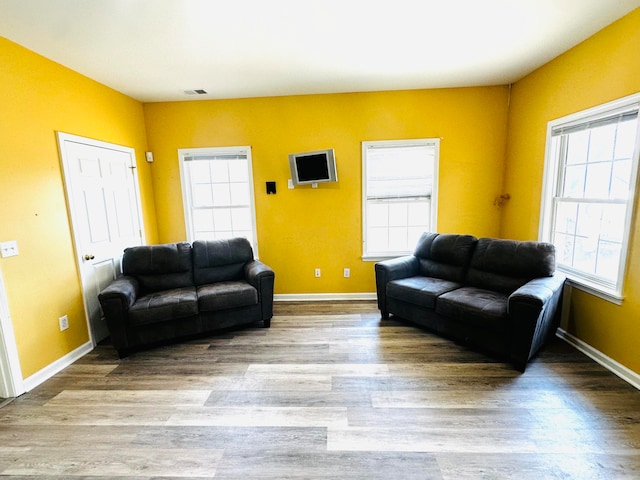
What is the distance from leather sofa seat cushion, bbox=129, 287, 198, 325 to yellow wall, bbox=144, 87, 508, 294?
3.95 feet

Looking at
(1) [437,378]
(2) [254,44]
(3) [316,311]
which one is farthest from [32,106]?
(1) [437,378]

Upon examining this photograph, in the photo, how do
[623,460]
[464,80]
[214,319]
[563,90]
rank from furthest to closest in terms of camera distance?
1. [464,80]
2. [214,319]
3. [563,90]
4. [623,460]

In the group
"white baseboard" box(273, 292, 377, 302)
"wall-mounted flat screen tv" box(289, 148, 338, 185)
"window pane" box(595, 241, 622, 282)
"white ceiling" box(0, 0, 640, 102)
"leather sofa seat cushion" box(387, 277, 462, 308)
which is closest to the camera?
"white ceiling" box(0, 0, 640, 102)

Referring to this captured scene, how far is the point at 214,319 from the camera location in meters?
2.84

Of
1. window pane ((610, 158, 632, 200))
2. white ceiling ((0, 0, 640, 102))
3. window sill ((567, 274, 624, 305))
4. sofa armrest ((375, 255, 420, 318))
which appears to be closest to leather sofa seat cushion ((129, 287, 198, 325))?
sofa armrest ((375, 255, 420, 318))

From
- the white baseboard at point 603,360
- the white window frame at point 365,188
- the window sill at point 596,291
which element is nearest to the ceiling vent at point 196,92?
the white window frame at point 365,188

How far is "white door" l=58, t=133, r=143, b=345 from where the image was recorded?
260 cm

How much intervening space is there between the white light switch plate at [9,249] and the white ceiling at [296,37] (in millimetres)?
1487

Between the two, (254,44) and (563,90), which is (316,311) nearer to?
(254,44)

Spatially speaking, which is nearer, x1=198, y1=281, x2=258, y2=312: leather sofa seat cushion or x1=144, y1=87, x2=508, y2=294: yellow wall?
x1=198, y1=281, x2=258, y2=312: leather sofa seat cushion

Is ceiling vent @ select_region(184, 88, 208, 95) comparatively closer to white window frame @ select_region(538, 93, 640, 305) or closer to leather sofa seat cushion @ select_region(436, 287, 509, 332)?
leather sofa seat cushion @ select_region(436, 287, 509, 332)

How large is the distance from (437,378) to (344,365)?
719mm

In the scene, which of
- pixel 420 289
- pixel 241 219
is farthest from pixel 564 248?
pixel 241 219

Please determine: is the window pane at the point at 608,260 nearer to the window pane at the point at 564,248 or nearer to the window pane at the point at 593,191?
the window pane at the point at 593,191
